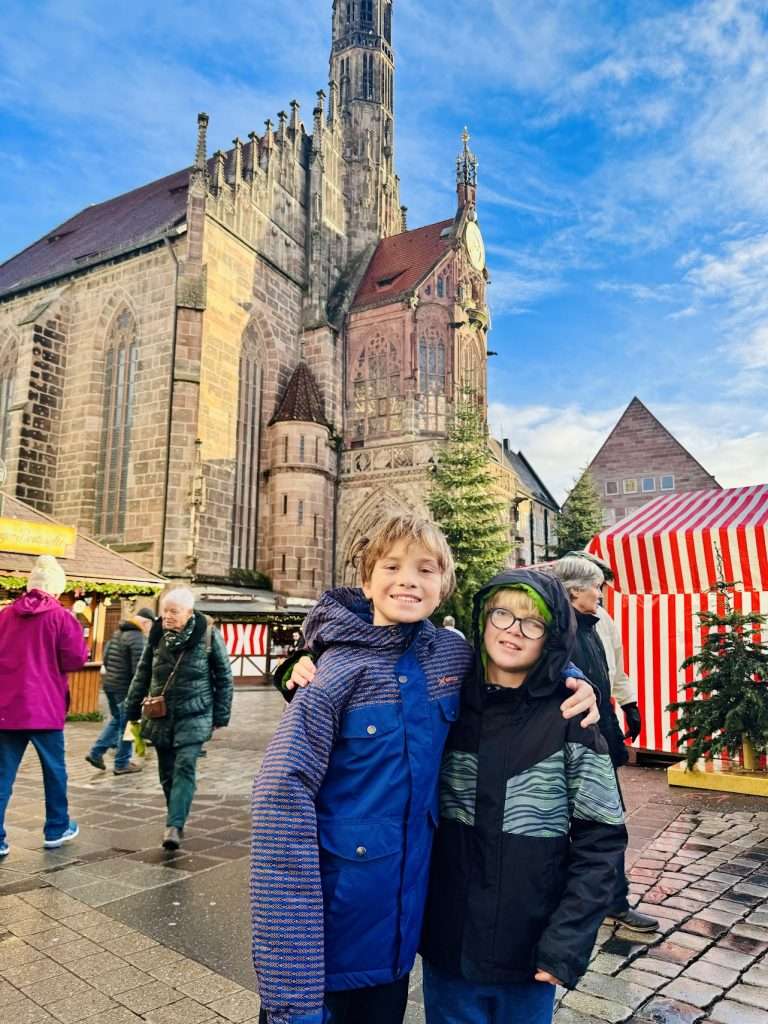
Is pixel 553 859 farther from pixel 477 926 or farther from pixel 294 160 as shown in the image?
pixel 294 160

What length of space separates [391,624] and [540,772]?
0.49m

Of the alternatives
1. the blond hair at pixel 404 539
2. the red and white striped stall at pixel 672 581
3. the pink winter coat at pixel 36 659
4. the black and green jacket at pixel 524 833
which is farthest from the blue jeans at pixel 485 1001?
the red and white striped stall at pixel 672 581

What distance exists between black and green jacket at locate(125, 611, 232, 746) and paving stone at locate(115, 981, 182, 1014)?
6.33 ft

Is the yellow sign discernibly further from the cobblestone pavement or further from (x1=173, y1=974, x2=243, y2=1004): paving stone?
(x1=173, y1=974, x2=243, y2=1004): paving stone

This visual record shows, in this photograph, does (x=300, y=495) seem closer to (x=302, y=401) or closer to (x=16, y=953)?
(x=302, y=401)

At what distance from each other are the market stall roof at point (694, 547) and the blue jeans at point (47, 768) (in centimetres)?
644

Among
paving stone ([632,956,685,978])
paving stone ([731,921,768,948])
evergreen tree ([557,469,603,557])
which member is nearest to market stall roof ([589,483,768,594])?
paving stone ([731,921,768,948])

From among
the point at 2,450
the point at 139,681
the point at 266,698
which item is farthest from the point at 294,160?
the point at 139,681

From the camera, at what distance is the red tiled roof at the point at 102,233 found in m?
25.3

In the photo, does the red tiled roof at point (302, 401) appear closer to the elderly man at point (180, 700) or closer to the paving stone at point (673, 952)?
the elderly man at point (180, 700)

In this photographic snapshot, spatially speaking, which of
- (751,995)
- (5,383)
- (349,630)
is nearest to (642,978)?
(751,995)

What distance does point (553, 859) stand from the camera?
163cm

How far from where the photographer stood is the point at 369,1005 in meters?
1.61

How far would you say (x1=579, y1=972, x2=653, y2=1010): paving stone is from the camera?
264 cm
